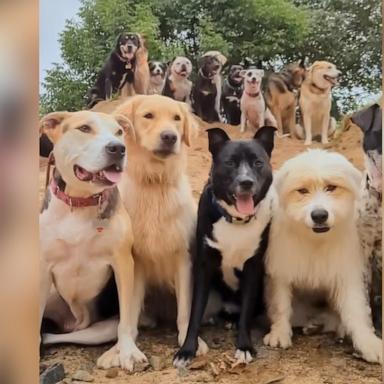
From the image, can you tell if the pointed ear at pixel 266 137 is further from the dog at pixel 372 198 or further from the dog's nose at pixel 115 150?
the dog's nose at pixel 115 150

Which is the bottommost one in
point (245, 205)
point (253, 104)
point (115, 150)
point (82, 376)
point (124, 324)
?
point (82, 376)

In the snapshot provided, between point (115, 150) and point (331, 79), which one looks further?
point (331, 79)

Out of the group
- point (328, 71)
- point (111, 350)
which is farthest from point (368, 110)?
point (111, 350)

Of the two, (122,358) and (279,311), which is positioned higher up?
(279,311)

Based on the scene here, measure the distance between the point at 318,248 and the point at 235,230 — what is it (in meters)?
0.22

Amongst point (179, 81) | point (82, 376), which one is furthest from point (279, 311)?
point (179, 81)

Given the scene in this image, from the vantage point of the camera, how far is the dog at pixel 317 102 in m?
1.66

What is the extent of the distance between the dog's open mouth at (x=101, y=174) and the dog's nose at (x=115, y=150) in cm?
3

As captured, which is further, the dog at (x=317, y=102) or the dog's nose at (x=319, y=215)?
the dog at (x=317, y=102)

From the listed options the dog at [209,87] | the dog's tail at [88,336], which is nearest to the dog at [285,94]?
the dog at [209,87]

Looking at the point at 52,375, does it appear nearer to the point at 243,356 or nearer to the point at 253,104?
the point at 243,356

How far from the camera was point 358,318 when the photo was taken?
162 centimetres

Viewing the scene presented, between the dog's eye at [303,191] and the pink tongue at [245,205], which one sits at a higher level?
the dog's eye at [303,191]

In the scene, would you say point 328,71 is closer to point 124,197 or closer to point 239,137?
point 239,137
